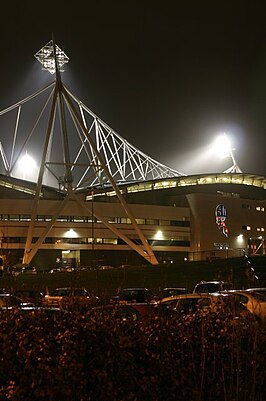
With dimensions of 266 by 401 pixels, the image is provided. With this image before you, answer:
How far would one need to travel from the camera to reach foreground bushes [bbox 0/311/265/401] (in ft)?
16.8

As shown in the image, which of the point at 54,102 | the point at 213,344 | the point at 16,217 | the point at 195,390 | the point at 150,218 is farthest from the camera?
the point at 150,218

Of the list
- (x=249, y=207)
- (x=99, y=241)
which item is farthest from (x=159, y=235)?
(x=249, y=207)

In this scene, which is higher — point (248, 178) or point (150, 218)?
point (248, 178)

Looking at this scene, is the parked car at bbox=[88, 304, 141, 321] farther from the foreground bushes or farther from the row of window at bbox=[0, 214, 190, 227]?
the row of window at bbox=[0, 214, 190, 227]

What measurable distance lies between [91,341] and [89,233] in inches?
2391

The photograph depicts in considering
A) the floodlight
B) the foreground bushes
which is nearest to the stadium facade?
the floodlight

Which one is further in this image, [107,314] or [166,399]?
[107,314]

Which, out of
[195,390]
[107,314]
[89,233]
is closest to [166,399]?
[195,390]

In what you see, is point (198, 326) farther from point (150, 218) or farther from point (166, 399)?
point (150, 218)

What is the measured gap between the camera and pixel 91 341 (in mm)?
5562

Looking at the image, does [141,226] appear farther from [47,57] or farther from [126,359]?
[126,359]

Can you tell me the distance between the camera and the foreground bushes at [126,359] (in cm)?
513

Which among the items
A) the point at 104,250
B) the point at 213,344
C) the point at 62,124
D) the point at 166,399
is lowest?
the point at 166,399

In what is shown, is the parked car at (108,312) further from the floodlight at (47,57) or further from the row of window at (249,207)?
the row of window at (249,207)
